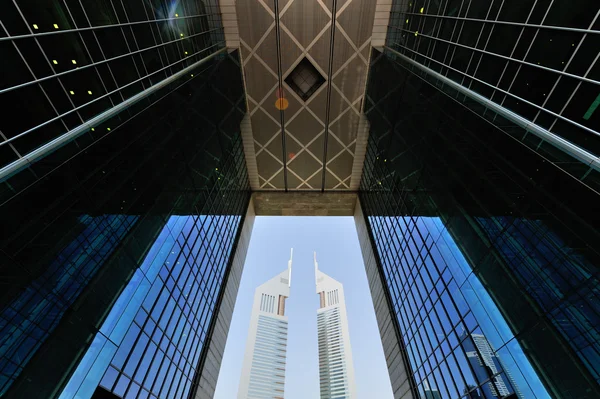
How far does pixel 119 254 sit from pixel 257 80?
20447mm

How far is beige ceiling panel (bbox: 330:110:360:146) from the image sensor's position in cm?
2908

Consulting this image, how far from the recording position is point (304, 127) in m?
29.7

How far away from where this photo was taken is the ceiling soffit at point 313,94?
74.9ft

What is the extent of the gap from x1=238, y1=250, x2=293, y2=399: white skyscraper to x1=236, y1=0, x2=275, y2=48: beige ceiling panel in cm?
16161

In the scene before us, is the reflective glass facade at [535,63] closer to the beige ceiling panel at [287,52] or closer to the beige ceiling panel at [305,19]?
the beige ceiling panel at [305,19]

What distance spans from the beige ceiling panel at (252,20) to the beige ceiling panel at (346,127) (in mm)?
11038

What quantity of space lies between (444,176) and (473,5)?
343 inches

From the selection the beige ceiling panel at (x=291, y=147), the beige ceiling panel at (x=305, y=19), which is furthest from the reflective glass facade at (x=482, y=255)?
the beige ceiling panel at (x=291, y=147)

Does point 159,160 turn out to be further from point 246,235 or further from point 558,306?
point 246,235

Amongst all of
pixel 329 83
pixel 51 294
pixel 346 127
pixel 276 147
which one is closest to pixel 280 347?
pixel 276 147

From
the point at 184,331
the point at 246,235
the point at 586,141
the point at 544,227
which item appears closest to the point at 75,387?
the point at 184,331

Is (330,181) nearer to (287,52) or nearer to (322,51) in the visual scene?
(322,51)

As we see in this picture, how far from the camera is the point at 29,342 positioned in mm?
7980

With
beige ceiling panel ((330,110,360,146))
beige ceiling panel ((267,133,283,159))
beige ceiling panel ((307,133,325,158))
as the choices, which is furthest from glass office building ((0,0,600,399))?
beige ceiling panel ((267,133,283,159))
